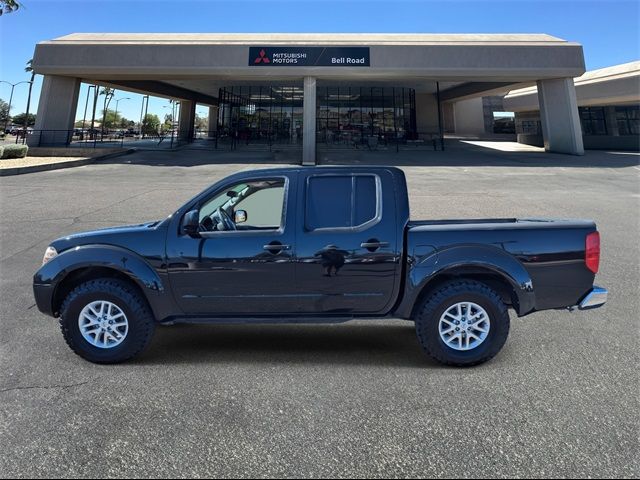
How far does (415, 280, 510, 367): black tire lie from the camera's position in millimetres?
3494

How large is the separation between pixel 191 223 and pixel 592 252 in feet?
11.4

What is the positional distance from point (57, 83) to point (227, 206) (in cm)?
2994

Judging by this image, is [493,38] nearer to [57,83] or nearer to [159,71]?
[159,71]

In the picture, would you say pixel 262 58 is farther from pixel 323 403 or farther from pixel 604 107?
pixel 604 107

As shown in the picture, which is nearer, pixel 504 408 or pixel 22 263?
pixel 504 408

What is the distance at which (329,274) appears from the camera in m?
3.57

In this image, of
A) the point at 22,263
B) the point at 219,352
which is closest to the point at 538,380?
the point at 219,352

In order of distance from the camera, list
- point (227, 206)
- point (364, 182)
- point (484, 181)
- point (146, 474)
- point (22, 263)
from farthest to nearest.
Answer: point (484, 181) → point (22, 263) → point (227, 206) → point (364, 182) → point (146, 474)

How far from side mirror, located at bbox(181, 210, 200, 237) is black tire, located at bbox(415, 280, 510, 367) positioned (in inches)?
82.8

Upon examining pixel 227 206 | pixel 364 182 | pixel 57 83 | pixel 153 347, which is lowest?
pixel 153 347

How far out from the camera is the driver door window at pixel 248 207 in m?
3.86

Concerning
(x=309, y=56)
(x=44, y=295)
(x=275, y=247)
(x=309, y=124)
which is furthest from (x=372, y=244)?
(x=309, y=56)

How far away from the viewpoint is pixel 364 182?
378 centimetres

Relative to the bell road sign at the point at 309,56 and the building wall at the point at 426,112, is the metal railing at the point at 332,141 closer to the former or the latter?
the building wall at the point at 426,112
